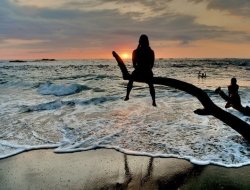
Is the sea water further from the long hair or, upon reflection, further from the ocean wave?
the ocean wave

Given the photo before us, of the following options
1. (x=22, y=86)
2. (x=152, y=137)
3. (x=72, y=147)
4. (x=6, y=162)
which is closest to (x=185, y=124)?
(x=152, y=137)

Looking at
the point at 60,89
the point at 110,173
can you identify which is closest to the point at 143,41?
the point at 110,173

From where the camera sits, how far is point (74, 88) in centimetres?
2744

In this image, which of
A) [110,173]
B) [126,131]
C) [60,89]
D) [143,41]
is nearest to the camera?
[110,173]

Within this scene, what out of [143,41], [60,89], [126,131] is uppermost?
[143,41]

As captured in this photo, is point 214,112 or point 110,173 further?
point 110,173

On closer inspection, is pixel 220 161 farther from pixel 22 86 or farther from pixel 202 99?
pixel 22 86

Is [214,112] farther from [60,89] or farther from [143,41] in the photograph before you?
[60,89]

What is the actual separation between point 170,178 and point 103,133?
450cm

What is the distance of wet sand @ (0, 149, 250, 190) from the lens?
6.80 meters

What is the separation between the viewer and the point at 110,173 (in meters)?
7.46

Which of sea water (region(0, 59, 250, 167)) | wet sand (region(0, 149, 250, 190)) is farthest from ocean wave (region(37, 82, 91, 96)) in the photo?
wet sand (region(0, 149, 250, 190))

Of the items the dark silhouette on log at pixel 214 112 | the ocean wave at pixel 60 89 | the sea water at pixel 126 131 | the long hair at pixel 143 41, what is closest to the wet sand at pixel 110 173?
the sea water at pixel 126 131

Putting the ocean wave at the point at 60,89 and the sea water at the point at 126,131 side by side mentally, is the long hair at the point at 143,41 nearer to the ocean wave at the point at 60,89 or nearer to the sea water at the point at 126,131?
the sea water at the point at 126,131
